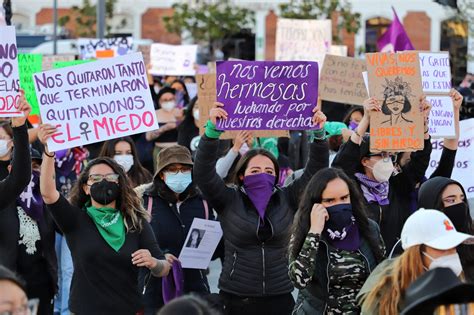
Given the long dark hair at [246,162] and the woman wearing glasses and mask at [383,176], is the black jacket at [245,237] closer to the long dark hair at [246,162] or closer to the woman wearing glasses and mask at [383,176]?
the long dark hair at [246,162]

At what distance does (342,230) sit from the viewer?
573 centimetres

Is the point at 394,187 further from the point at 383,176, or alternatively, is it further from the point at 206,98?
the point at 206,98

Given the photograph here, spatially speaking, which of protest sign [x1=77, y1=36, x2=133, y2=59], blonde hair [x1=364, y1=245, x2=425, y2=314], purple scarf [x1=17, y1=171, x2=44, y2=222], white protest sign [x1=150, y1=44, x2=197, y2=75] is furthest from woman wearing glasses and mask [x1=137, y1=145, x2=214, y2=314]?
white protest sign [x1=150, y1=44, x2=197, y2=75]

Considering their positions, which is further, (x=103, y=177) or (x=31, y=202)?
(x=31, y=202)

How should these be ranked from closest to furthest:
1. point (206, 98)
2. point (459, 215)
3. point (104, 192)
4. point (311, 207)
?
point (311, 207)
point (459, 215)
point (104, 192)
point (206, 98)

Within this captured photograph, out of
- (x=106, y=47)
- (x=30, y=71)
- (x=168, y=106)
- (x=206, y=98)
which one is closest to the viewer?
(x=206, y=98)

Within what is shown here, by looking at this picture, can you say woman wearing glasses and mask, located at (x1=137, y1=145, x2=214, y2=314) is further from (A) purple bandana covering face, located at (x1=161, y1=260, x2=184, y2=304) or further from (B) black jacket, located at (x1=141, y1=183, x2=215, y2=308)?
(A) purple bandana covering face, located at (x1=161, y1=260, x2=184, y2=304)

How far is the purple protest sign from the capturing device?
727cm

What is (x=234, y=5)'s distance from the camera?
142ft

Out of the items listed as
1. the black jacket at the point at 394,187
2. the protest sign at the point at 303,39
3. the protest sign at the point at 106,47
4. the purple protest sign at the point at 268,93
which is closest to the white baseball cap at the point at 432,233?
the black jacket at the point at 394,187

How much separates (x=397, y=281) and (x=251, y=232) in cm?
214

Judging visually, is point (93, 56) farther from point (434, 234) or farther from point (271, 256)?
point (434, 234)

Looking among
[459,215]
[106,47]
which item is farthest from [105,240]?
[106,47]

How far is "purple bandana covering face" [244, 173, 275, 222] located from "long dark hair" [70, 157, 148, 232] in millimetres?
661
